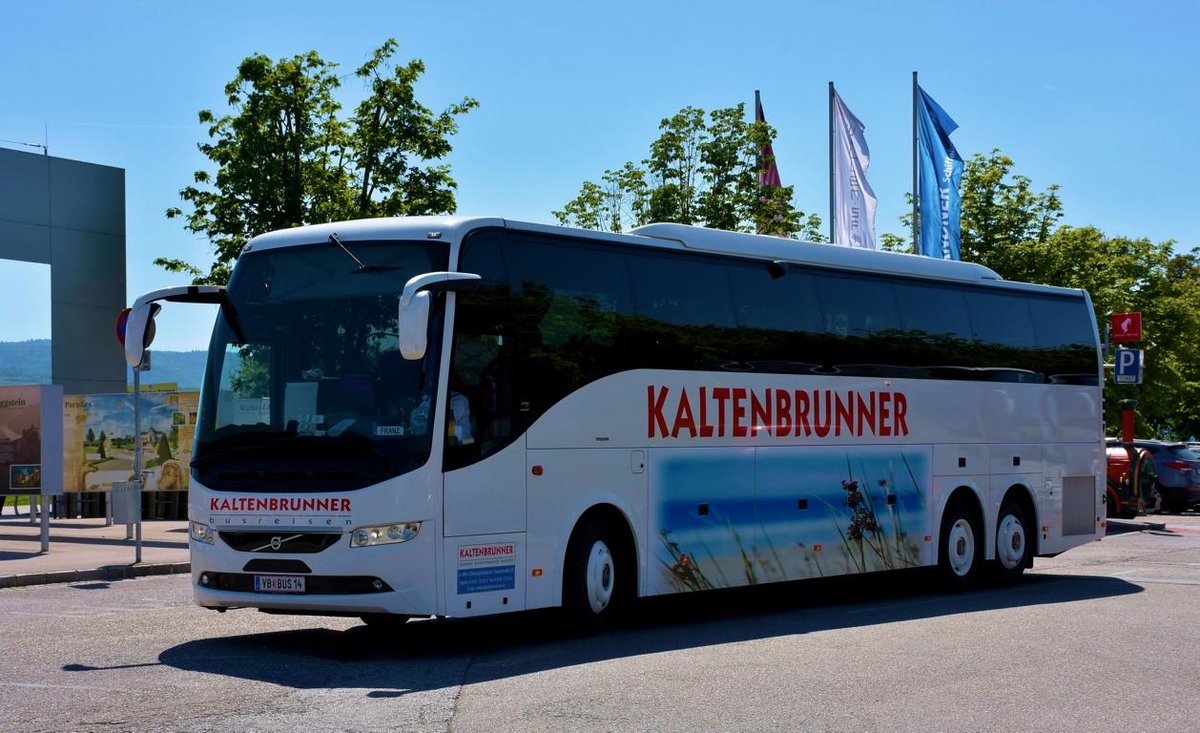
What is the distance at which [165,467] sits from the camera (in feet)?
103

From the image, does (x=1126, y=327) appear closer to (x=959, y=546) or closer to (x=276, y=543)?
(x=959, y=546)

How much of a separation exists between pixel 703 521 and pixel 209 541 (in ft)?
16.0

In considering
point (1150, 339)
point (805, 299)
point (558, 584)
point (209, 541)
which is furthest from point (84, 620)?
point (1150, 339)

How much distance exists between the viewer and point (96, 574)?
19469mm

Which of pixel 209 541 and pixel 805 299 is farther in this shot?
pixel 805 299

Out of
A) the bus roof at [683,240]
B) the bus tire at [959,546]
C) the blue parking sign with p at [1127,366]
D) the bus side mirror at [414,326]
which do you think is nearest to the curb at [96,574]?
the bus roof at [683,240]

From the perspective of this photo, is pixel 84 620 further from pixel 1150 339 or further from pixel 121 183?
pixel 1150 339

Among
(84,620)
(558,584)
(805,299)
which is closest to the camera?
(558,584)

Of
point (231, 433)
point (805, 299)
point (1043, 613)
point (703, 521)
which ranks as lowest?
point (1043, 613)

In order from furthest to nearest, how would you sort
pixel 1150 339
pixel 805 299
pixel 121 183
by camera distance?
1. pixel 1150 339
2. pixel 121 183
3. pixel 805 299

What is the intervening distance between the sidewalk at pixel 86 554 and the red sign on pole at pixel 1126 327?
20.6 m

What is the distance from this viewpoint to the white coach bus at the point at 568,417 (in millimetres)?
11969

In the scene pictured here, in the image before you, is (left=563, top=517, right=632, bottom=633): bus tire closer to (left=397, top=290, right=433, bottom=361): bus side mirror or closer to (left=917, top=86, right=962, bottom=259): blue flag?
(left=397, top=290, right=433, bottom=361): bus side mirror

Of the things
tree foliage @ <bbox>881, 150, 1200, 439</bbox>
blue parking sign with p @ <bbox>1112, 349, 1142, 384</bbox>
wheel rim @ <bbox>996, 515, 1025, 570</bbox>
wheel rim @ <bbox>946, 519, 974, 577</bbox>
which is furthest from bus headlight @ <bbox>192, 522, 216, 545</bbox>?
tree foliage @ <bbox>881, 150, 1200, 439</bbox>
